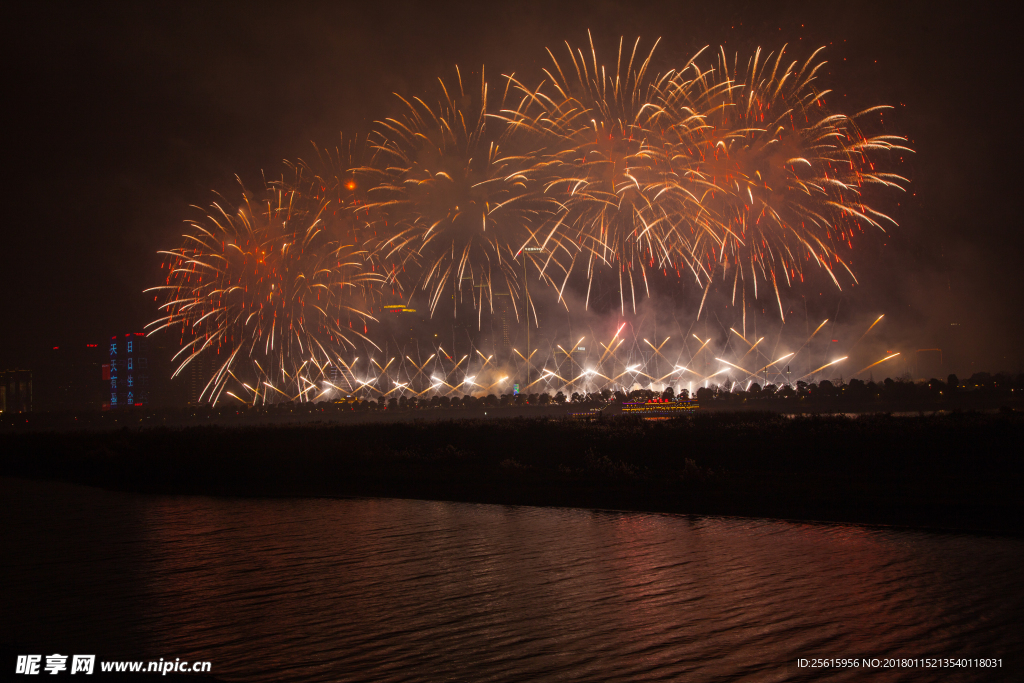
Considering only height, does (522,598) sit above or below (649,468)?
below

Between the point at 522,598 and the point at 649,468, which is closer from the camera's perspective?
the point at 522,598

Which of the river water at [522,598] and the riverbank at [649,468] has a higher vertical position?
the riverbank at [649,468]

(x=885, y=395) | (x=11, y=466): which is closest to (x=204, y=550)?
(x=11, y=466)

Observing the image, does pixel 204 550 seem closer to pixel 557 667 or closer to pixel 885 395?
pixel 557 667

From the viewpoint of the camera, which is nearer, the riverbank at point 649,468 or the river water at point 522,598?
the river water at point 522,598

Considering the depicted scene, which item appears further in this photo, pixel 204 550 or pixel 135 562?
pixel 204 550
